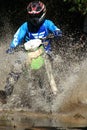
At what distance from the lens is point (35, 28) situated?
1205 centimetres

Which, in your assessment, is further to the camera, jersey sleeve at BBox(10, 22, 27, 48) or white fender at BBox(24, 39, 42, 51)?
jersey sleeve at BBox(10, 22, 27, 48)

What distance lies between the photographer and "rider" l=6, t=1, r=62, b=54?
38.7ft

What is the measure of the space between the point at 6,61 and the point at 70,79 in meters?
2.51

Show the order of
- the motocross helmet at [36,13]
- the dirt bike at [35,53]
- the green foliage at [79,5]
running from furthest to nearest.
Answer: the green foliage at [79,5]
the motocross helmet at [36,13]
the dirt bike at [35,53]

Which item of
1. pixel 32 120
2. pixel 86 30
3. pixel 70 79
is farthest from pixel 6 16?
pixel 32 120

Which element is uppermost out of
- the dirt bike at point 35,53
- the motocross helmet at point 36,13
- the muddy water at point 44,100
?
the motocross helmet at point 36,13

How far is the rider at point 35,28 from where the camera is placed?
11.8m

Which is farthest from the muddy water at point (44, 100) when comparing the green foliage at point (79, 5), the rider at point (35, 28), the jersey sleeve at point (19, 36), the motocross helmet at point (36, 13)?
the green foliage at point (79, 5)

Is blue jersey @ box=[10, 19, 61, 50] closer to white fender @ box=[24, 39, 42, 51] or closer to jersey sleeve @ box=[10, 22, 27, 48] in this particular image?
jersey sleeve @ box=[10, 22, 27, 48]

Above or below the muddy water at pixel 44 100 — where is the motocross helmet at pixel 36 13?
above

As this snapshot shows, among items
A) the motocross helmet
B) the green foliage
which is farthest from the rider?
the green foliage

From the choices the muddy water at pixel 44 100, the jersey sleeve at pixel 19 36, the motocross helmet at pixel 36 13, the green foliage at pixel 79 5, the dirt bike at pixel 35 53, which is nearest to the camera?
the muddy water at pixel 44 100

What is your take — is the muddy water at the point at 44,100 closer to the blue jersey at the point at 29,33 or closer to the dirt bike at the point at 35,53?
the dirt bike at the point at 35,53

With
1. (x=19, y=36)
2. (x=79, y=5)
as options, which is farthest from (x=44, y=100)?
(x=79, y=5)
